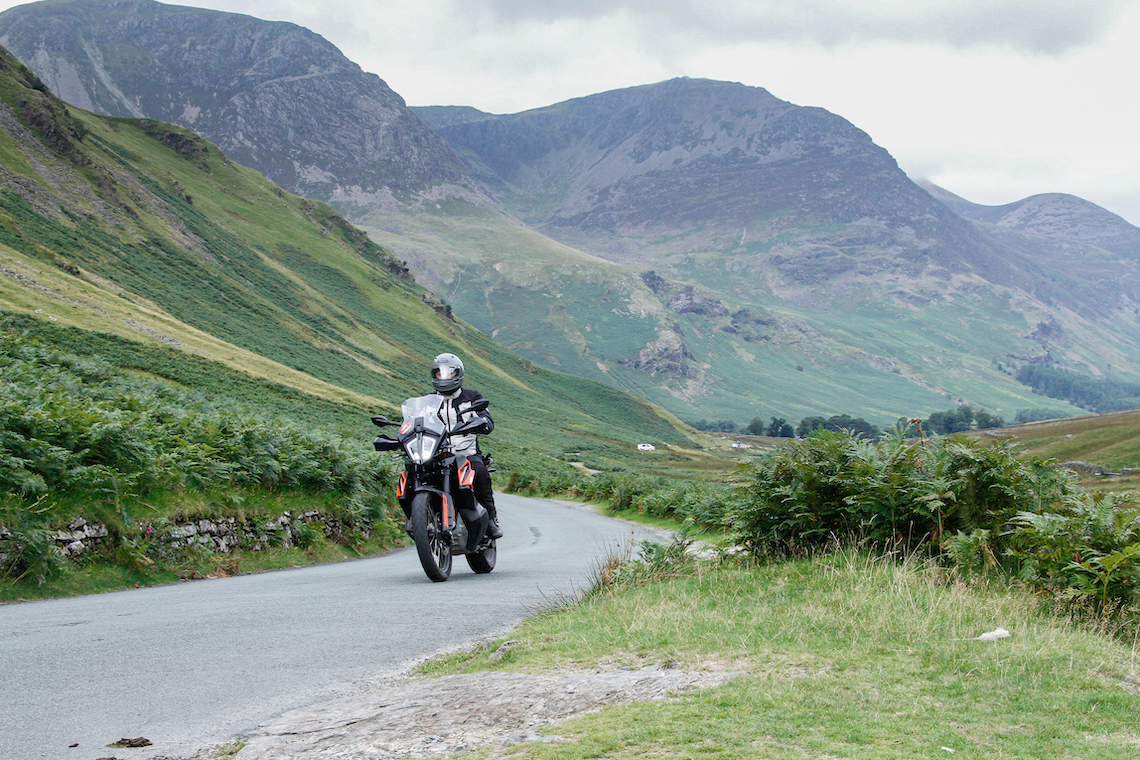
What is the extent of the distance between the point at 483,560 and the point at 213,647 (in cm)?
559

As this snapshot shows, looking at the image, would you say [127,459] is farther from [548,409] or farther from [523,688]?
[548,409]

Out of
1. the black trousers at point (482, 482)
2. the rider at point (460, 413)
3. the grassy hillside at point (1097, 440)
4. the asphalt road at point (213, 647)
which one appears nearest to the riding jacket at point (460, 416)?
the rider at point (460, 413)

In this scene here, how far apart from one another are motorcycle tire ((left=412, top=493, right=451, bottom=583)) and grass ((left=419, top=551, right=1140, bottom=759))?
2.79 metres

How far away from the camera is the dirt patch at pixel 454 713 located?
4375mm

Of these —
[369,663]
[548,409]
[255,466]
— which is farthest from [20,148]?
[369,663]

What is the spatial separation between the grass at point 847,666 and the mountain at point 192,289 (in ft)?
188

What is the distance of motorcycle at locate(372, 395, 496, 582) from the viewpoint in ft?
34.6

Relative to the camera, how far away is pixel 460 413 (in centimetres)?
1123

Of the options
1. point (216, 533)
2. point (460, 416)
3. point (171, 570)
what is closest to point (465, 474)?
point (460, 416)

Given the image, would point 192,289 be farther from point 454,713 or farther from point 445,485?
point 454,713

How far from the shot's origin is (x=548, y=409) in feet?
570

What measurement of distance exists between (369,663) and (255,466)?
8926mm

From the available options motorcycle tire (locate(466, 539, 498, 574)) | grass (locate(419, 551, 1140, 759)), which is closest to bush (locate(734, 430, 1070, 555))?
grass (locate(419, 551, 1140, 759))

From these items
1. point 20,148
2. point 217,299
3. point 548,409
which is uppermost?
point 20,148
